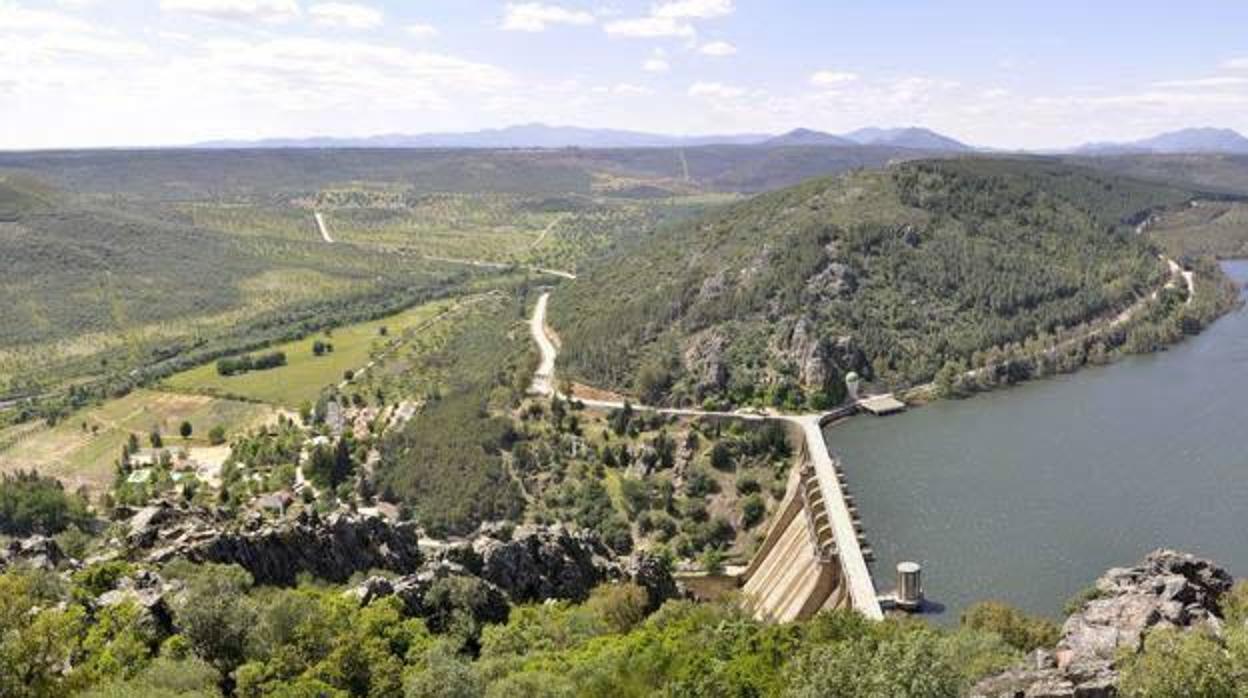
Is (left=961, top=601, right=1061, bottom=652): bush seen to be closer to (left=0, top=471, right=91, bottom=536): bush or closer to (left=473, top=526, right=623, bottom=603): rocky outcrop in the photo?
(left=473, top=526, right=623, bottom=603): rocky outcrop

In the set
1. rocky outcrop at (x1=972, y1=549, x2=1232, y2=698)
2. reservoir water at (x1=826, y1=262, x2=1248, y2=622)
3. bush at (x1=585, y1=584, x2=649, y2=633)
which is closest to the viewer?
rocky outcrop at (x1=972, y1=549, x2=1232, y2=698)

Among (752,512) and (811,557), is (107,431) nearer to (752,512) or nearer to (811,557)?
(752,512)

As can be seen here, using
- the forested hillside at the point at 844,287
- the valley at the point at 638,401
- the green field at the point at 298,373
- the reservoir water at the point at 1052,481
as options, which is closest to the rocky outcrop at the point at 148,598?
the valley at the point at 638,401

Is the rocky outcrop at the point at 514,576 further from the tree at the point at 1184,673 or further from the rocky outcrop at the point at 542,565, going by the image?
the tree at the point at 1184,673

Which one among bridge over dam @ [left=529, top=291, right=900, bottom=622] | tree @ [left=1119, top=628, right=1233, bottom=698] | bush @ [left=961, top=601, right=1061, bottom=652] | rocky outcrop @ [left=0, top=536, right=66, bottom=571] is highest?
tree @ [left=1119, top=628, right=1233, bottom=698]

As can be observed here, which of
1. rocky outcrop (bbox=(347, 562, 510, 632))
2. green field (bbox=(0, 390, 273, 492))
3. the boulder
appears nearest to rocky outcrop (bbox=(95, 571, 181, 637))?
rocky outcrop (bbox=(347, 562, 510, 632))

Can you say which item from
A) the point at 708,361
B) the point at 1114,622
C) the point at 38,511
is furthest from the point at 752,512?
the point at 38,511
